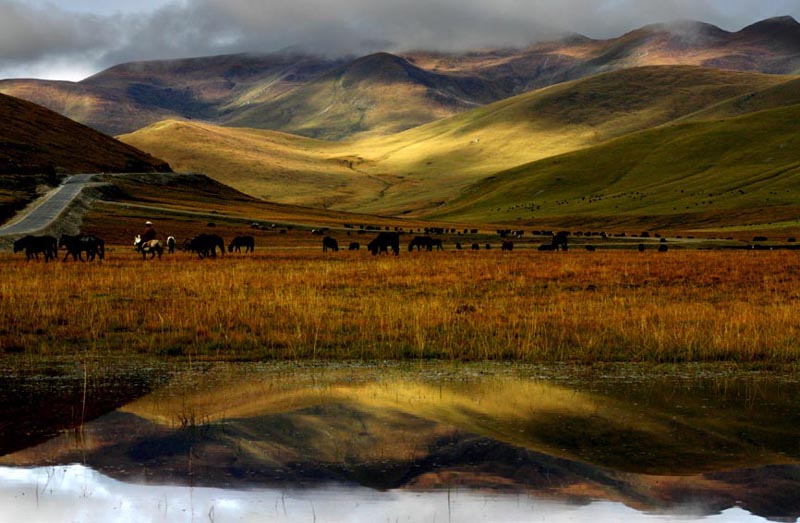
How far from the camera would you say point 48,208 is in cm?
9825

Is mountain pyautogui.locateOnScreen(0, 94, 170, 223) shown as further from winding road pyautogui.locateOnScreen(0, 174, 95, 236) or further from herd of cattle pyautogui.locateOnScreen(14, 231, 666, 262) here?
herd of cattle pyautogui.locateOnScreen(14, 231, 666, 262)

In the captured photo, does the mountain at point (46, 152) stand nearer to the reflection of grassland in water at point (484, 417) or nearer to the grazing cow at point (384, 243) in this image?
the grazing cow at point (384, 243)

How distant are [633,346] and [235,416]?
32.8ft

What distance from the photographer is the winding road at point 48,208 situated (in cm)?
7531

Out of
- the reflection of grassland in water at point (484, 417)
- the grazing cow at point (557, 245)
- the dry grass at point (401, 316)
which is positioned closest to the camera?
the reflection of grassland in water at point (484, 417)

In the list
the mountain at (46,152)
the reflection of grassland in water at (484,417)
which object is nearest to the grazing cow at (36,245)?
the reflection of grassland in water at (484,417)

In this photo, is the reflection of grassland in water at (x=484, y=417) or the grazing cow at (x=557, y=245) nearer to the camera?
the reflection of grassland in water at (x=484, y=417)

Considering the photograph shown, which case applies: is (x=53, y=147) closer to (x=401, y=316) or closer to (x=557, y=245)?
(x=557, y=245)

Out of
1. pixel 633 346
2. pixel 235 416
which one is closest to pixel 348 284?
pixel 633 346

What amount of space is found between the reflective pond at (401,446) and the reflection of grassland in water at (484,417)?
0.14ft

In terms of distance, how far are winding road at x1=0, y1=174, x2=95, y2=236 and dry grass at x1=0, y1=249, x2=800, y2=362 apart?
130 feet

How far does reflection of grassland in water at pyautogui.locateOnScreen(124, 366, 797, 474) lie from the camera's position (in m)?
11.4

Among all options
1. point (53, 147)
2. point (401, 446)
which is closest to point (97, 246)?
point (401, 446)

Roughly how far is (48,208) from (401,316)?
8395 centimetres
